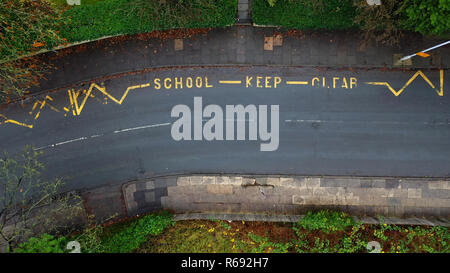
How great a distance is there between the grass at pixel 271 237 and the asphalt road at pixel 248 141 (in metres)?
3.71

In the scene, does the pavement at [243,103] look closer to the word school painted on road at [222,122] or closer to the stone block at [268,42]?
the stone block at [268,42]

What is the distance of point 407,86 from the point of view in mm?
24781

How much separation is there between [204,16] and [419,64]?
16.3 meters

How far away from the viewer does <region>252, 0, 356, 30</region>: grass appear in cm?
2353

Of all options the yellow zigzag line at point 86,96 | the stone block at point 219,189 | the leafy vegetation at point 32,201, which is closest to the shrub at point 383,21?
the stone block at point 219,189

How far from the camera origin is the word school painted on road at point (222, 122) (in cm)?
2492

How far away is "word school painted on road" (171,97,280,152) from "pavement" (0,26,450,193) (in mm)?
450

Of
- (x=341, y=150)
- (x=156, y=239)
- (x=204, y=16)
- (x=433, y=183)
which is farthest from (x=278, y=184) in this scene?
(x=204, y=16)

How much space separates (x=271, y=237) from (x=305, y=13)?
16.1 m

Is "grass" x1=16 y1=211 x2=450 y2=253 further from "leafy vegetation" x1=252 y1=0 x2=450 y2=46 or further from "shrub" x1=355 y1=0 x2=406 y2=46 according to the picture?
A: "leafy vegetation" x1=252 y1=0 x2=450 y2=46

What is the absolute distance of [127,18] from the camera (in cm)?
2377

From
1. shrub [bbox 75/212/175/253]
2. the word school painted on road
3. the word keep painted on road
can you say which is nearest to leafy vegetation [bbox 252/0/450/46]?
the word keep painted on road

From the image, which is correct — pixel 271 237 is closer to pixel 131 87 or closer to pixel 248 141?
pixel 248 141

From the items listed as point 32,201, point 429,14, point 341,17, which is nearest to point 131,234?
point 32,201
